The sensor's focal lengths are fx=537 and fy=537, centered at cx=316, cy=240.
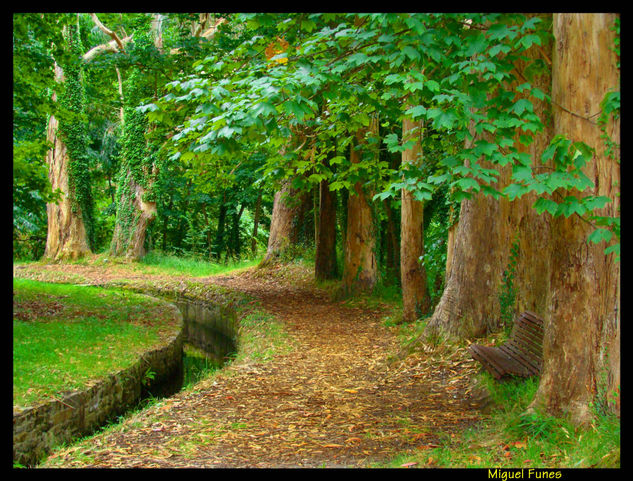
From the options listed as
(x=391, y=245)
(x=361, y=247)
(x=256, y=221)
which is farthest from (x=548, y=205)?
(x=256, y=221)

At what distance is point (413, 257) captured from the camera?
9773 millimetres

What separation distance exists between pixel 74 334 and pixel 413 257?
5947mm

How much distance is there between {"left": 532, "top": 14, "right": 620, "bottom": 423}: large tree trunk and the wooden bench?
0.87 metres

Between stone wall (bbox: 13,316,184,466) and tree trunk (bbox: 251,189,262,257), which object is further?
tree trunk (bbox: 251,189,262,257)

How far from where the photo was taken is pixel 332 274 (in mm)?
14492

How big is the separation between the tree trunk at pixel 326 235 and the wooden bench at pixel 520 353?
27.0ft

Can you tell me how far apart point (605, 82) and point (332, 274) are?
423 inches

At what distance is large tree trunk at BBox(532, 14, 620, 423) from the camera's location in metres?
4.09

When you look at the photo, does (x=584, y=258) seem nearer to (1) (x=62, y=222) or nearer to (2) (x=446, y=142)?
(2) (x=446, y=142)

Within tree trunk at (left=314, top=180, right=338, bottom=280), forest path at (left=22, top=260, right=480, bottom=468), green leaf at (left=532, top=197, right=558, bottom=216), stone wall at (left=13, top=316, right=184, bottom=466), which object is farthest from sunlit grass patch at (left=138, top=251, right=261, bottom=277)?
green leaf at (left=532, top=197, right=558, bottom=216)

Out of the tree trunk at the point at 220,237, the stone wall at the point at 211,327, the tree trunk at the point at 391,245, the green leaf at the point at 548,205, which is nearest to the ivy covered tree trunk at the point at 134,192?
the tree trunk at the point at 220,237

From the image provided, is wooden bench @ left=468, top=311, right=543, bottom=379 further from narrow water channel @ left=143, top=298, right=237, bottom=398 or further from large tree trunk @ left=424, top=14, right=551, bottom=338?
narrow water channel @ left=143, top=298, right=237, bottom=398
